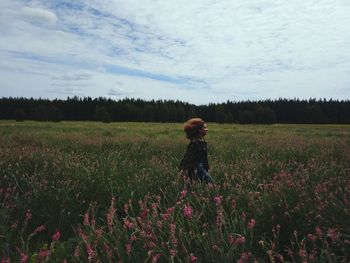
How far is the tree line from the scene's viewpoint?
332 ft

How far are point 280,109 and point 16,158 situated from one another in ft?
361

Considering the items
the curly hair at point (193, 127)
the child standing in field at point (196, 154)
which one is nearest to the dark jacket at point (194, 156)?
the child standing in field at point (196, 154)

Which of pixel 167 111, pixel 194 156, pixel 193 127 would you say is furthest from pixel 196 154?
pixel 167 111

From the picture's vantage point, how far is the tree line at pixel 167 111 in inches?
3986

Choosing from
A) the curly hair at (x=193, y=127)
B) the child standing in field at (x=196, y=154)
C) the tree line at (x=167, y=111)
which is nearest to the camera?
the child standing in field at (x=196, y=154)

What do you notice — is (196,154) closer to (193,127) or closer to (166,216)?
(193,127)

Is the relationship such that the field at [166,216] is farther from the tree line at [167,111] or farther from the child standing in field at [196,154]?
the tree line at [167,111]

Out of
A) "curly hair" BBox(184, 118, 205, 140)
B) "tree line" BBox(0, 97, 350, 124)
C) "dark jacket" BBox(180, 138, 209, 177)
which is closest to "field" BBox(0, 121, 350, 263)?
"dark jacket" BBox(180, 138, 209, 177)

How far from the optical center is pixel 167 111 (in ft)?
353

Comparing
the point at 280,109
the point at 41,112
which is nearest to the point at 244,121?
the point at 280,109

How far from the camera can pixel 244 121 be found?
101250 millimetres

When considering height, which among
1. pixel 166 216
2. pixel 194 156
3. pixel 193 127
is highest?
pixel 193 127

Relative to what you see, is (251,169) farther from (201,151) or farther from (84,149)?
(84,149)

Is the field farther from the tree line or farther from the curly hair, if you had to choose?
the tree line
